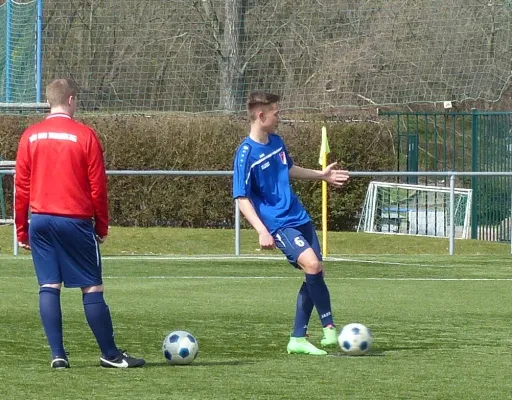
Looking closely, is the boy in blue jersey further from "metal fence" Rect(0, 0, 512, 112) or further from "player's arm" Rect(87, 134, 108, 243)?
"metal fence" Rect(0, 0, 512, 112)

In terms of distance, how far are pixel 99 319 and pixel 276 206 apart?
1689mm

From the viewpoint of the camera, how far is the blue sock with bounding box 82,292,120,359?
25.3 feet

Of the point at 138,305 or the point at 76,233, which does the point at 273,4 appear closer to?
the point at 138,305

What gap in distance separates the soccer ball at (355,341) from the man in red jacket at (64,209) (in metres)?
1.52

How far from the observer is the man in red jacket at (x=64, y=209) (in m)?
7.59

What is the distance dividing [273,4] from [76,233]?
1736 cm

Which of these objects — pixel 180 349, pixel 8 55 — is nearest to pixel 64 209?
pixel 180 349

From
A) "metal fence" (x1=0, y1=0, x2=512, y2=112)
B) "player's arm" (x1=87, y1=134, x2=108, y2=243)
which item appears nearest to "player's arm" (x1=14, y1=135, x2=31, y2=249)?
"player's arm" (x1=87, y1=134, x2=108, y2=243)

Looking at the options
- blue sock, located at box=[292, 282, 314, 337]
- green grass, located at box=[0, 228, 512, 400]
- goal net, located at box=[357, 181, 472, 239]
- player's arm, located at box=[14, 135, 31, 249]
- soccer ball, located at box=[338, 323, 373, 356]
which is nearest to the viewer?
green grass, located at box=[0, 228, 512, 400]

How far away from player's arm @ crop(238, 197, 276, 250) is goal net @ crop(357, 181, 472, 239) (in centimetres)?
1589

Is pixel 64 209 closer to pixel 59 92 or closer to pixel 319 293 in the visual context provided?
pixel 59 92

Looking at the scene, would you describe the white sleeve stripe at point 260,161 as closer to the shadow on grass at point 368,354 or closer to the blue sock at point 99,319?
the shadow on grass at point 368,354

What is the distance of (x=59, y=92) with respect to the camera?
7.74 meters

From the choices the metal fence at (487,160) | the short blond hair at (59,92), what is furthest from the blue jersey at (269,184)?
the metal fence at (487,160)
